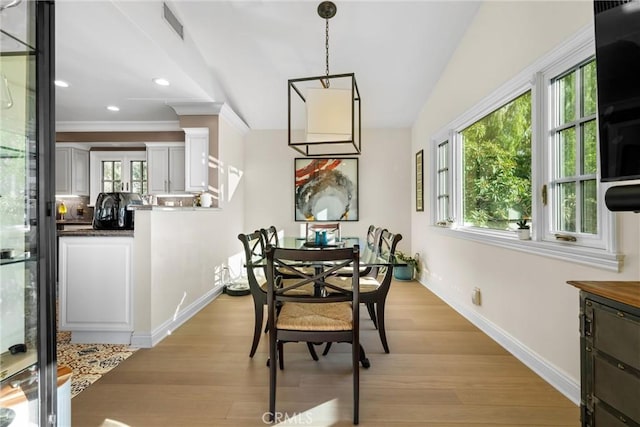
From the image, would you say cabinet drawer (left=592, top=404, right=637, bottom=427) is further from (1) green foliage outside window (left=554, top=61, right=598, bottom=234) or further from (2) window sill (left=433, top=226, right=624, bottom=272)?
(1) green foliage outside window (left=554, top=61, right=598, bottom=234)

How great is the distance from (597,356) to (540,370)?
3.96 ft

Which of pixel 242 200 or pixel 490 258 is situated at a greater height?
pixel 242 200

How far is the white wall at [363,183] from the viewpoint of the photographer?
17.2 ft

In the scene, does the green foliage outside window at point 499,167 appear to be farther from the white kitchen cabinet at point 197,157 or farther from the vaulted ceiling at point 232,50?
the white kitchen cabinet at point 197,157

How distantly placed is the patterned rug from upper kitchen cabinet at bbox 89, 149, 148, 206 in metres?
3.03

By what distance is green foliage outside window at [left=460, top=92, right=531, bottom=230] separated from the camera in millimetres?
2449

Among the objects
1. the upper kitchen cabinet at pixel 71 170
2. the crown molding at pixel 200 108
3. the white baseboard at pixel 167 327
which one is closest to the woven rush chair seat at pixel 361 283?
the white baseboard at pixel 167 327

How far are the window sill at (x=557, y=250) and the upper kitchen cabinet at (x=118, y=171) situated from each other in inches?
200

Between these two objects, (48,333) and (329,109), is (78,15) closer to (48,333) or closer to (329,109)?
(329,109)

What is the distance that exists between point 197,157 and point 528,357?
4.01m

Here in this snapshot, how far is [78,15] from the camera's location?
2066 mm

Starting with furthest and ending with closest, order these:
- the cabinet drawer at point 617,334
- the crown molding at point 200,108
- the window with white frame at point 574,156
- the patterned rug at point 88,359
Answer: the crown molding at point 200,108, the patterned rug at point 88,359, the window with white frame at point 574,156, the cabinet drawer at point 617,334

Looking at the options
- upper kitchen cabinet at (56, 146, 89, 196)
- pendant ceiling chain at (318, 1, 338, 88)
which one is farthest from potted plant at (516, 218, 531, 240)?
upper kitchen cabinet at (56, 146, 89, 196)

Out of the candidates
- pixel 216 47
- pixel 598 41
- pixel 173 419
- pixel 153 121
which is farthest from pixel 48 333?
pixel 153 121
